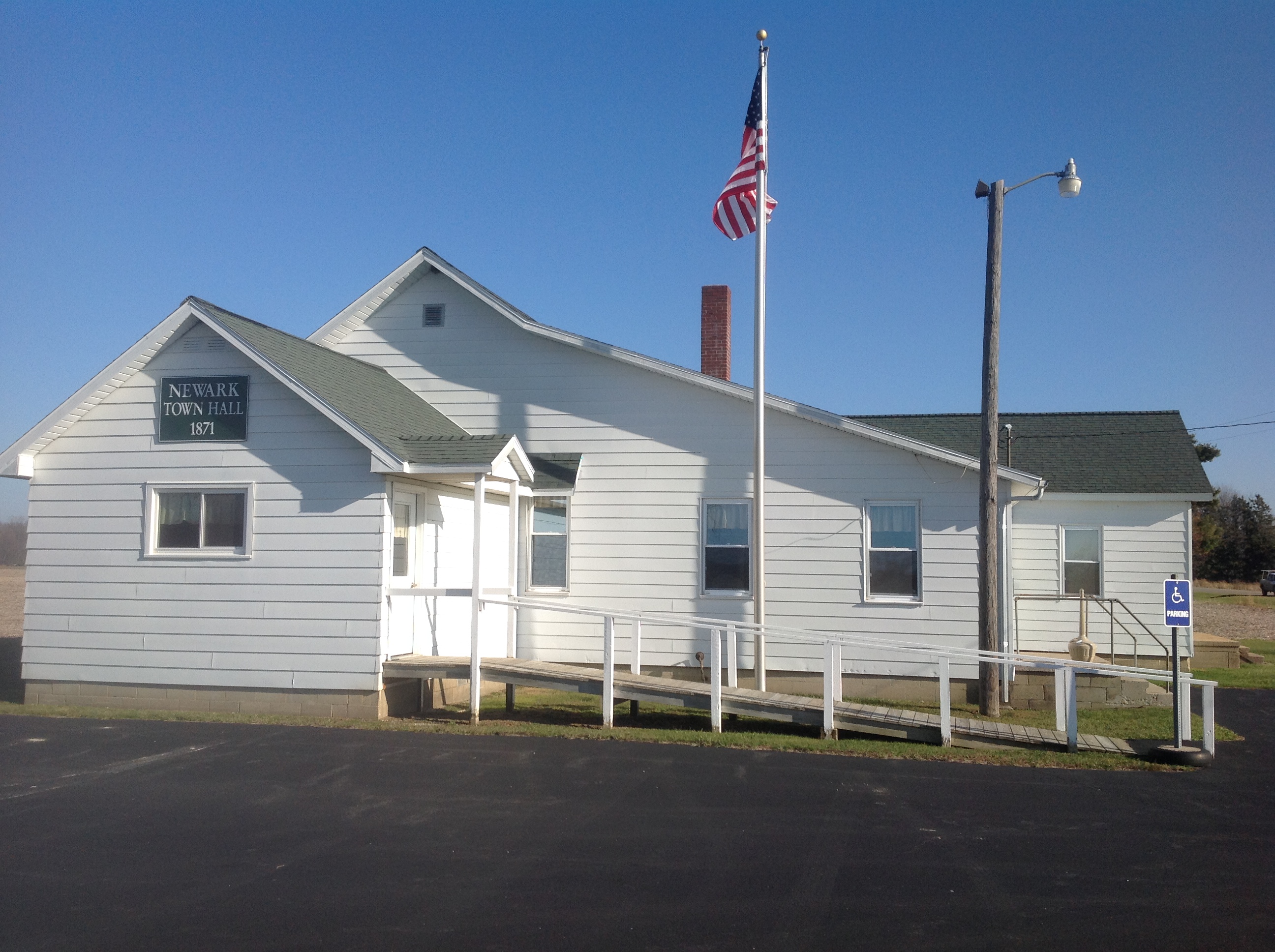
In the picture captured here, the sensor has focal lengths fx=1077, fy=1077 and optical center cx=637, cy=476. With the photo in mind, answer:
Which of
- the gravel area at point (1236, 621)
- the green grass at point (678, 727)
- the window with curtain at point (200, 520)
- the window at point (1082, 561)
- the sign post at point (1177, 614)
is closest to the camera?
the sign post at point (1177, 614)

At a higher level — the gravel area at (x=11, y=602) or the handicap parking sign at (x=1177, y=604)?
the handicap parking sign at (x=1177, y=604)

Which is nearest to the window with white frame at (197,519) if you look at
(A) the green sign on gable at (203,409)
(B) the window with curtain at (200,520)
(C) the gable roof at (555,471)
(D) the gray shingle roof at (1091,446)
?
(B) the window with curtain at (200,520)

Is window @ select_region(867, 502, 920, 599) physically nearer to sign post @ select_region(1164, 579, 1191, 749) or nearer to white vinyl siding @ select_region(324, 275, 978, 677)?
white vinyl siding @ select_region(324, 275, 978, 677)

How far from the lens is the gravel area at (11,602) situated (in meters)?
27.9

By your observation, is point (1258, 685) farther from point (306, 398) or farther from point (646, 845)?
point (306, 398)

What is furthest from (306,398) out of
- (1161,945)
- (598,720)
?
(1161,945)

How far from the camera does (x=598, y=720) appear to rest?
13.7 metres

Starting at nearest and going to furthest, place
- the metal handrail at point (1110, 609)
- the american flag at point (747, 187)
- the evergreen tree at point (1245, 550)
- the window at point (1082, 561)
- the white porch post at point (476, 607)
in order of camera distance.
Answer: the white porch post at point (476, 607)
the american flag at point (747, 187)
the metal handrail at point (1110, 609)
the window at point (1082, 561)
the evergreen tree at point (1245, 550)

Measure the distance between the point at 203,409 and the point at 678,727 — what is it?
7.35 metres

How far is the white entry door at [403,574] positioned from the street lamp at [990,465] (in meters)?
7.59

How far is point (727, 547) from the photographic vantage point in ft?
53.1

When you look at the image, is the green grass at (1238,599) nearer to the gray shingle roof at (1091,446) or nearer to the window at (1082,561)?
the gray shingle roof at (1091,446)

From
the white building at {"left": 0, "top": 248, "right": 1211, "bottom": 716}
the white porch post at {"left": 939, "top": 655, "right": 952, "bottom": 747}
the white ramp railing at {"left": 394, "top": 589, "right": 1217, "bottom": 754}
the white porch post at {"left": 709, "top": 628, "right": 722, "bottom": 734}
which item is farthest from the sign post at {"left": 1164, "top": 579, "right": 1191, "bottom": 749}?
the white porch post at {"left": 709, "top": 628, "right": 722, "bottom": 734}

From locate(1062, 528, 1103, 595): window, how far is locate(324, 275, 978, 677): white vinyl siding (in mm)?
6101
